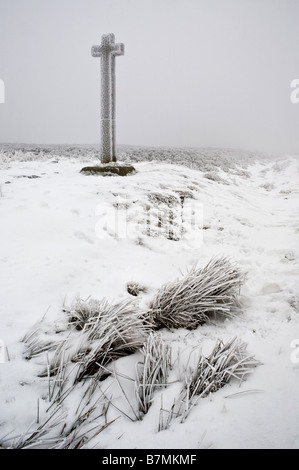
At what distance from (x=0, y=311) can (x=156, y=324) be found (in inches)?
47.1

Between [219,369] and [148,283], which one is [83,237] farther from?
[219,369]

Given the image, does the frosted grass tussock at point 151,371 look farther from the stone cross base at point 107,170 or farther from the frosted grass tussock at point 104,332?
the stone cross base at point 107,170

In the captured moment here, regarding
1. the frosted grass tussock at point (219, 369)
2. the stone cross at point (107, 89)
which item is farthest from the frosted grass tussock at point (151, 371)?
the stone cross at point (107, 89)

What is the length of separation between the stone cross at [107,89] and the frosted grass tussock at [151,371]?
6.66 m

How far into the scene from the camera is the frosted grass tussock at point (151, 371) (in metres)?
1.44

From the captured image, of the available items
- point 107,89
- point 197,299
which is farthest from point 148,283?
point 107,89

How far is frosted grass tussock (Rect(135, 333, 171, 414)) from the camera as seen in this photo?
1438 millimetres

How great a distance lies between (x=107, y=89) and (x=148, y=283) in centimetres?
646

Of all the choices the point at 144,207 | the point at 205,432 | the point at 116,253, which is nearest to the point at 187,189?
the point at 144,207

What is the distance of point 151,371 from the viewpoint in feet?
5.14

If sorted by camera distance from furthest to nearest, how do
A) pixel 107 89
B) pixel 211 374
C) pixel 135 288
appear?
pixel 107 89 < pixel 135 288 < pixel 211 374

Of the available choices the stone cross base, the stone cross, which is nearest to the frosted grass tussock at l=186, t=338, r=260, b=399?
the stone cross base

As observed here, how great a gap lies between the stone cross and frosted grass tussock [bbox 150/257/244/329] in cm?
602
